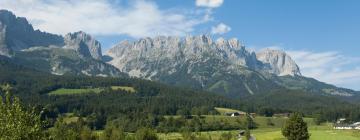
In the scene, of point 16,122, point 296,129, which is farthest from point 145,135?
point 16,122

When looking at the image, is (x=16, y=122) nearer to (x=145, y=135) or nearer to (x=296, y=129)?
(x=296, y=129)

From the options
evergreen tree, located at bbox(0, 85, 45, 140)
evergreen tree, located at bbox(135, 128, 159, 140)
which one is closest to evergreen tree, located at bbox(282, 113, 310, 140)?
evergreen tree, located at bbox(135, 128, 159, 140)

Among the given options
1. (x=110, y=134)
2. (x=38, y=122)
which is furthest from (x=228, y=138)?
(x=38, y=122)

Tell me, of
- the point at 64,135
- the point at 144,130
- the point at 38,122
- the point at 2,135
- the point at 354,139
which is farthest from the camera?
the point at 144,130

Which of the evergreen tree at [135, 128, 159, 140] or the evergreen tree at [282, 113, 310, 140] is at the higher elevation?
the evergreen tree at [282, 113, 310, 140]

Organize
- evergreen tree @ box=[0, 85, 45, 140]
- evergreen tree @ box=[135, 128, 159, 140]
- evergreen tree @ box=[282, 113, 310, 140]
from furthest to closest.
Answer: evergreen tree @ box=[135, 128, 159, 140] < evergreen tree @ box=[282, 113, 310, 140] < evergreen tree @ box=[0, 85, 45, 140]

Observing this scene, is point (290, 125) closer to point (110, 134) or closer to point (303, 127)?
point (303, 127)

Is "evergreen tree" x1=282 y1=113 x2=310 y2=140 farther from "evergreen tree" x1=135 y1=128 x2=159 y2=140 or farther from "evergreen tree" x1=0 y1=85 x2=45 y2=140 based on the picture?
"evergreen tree" x1=0 y1=85 x2=45 y2=140

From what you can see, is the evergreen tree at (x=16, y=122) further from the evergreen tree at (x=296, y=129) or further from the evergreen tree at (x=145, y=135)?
the evergreen tree at (x=145, y=135)

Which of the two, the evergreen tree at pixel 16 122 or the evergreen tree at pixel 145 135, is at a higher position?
the evergreen tree at pixel 16 122

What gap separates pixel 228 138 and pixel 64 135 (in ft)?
287

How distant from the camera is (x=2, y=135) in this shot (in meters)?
36.9

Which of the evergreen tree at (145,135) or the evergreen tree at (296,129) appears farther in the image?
the evergreen tree at (145,135)

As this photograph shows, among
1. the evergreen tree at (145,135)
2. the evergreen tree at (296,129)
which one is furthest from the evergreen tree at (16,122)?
the evergreen tree at (145,135)
